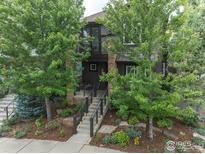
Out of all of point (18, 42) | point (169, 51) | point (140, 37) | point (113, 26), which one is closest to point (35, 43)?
point (18, 42)

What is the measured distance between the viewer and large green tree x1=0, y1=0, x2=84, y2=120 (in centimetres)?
1399

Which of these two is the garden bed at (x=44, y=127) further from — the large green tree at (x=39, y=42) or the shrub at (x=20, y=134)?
the large green tree at (x=39, y=42)

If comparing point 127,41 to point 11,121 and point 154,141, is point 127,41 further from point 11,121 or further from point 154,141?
point 11,121

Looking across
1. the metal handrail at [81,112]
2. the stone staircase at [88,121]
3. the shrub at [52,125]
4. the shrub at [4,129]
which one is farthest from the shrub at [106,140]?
the shrub at [4,129]

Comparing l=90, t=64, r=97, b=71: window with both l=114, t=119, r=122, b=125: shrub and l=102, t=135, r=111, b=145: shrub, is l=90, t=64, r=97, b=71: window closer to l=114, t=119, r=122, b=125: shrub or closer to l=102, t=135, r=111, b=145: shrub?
l=114, t=119, r=122, b=125: shrub

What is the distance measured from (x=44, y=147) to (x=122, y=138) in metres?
4.00

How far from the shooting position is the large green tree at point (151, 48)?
1183cm

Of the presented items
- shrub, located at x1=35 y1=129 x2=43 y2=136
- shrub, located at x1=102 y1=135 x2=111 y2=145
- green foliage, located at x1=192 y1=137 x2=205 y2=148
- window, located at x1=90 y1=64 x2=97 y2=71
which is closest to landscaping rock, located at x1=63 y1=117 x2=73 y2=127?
shrub, located at x1=35 y1=129 x2=43 y2=136

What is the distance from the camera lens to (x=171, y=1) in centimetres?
1202

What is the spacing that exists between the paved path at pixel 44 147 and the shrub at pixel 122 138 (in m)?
0.75

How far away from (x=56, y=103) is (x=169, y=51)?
31.2 feet

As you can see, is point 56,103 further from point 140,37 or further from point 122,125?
point 140,37

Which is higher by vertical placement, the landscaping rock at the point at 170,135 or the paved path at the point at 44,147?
the landscaping rock at the point at 170,135

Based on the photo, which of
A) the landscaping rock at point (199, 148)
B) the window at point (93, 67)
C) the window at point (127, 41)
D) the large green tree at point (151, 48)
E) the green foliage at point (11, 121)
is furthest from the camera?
the window at point (93, 67)
